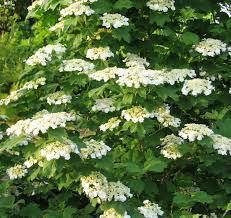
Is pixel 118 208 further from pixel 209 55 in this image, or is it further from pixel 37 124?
pixel 209 55

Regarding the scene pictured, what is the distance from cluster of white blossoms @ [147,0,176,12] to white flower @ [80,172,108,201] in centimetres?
158

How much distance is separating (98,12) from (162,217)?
5.32ft

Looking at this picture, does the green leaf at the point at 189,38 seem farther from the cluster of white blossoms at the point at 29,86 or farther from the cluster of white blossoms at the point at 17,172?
the cluster of white blossoms at the point at 17,172

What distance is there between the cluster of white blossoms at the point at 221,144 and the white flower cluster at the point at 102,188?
2.24 ft

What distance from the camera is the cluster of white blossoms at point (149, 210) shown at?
3.21 m

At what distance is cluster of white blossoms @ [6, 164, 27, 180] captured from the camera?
3576 mm

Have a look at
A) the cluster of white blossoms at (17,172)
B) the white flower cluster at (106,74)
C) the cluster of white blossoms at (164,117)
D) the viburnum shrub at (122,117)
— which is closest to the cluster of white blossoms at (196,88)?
the viburnum shrub at (122,117)

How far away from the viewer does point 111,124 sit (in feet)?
11.8

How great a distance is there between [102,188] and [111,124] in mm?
663

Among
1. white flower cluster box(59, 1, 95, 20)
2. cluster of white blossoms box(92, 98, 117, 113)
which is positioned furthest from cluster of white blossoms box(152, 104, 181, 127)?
white flower cluster box(59, 1, 95, 20)

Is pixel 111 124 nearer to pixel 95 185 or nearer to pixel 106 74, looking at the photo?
pixel 106 74

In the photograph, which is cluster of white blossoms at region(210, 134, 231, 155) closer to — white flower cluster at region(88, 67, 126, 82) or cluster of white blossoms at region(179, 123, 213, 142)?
cluster of white blossoms at region(179, 123, 213, 142)

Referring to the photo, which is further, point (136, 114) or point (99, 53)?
point (99, 53)

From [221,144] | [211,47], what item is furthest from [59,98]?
[211,47]
